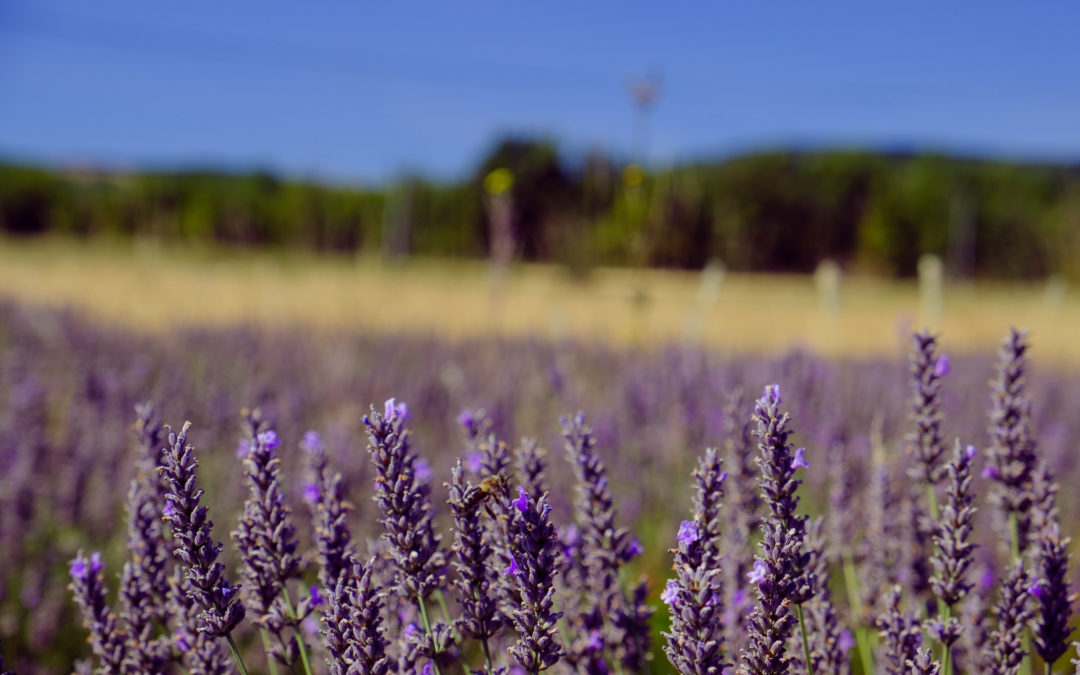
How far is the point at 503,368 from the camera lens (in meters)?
5.55

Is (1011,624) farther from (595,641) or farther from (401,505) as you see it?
(401,505)

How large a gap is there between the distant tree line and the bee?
19.7 m

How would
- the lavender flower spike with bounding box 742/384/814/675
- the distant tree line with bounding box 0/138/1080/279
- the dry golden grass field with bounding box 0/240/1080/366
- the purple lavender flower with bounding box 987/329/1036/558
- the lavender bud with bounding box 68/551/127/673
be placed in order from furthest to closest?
the distant tree line with bounding box 0/138/1080/279 → the dry golden grass field with bounding box 0/240/1080/366 → the purple lavender flower with bounding box 987/329/1036/558 → the lavender bud with bounding box 68/551/127/673 → the lavender flower spike with bounding box 742/384/814/675

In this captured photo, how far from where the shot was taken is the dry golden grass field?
8812 millimetres

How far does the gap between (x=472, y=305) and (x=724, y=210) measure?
25409 mm

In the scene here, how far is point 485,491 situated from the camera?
117 centimetres

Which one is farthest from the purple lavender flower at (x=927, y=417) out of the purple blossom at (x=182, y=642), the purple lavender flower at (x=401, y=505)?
the purple blossom at (x=182, y=642)

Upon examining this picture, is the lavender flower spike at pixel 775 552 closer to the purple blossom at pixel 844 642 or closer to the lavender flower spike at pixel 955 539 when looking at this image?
the lavender flower spike at pixel 955 539

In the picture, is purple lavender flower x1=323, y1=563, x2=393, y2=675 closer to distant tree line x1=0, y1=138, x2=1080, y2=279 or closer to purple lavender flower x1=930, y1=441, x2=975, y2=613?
purple lavender flower x1=930, y1=441, x2=975, y2=613

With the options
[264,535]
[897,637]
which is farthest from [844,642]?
[264,535]

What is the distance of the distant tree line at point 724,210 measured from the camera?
2600 centimetres

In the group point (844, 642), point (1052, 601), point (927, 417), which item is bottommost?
point (844, 642)

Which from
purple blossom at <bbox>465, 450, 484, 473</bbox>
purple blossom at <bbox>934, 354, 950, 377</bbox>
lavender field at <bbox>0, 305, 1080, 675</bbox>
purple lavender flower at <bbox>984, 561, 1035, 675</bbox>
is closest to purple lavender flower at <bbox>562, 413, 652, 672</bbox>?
lavender field at <bbox>0, 305, 1080, 675</bbox>

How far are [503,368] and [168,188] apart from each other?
127ft
